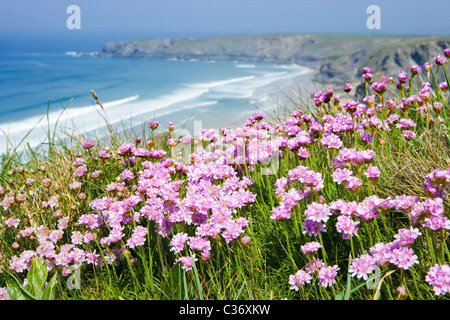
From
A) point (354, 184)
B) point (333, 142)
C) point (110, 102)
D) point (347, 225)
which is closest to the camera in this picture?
point (347, 225)

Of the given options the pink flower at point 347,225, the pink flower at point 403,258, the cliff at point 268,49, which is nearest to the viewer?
the pink flower at point 403,258

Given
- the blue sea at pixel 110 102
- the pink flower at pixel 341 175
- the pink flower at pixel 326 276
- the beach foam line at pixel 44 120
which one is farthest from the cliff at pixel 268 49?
the pink flower at pixel 326 276

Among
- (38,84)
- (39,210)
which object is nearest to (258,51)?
(38,84)

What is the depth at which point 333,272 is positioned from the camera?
1.76m

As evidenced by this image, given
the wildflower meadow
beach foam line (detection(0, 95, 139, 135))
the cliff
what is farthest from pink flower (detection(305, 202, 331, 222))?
the cliff

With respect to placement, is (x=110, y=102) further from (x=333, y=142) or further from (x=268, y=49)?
(x=268, y=49)

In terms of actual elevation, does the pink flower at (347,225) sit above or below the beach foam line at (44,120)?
above

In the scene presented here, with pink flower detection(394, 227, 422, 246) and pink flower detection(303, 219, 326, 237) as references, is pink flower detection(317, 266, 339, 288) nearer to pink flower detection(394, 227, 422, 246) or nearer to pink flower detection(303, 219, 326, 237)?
pink flower detection(303, 219, 326, 237)

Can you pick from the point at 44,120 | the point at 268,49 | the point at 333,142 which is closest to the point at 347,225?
the point at 333,142

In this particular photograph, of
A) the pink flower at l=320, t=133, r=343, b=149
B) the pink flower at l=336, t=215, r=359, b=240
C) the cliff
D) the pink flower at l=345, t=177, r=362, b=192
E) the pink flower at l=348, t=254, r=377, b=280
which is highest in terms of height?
the cliff

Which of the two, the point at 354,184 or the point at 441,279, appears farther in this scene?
the point at 354,184

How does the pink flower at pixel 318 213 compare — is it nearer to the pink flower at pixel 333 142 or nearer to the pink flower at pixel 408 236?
the pink flower at pixel 408 236
